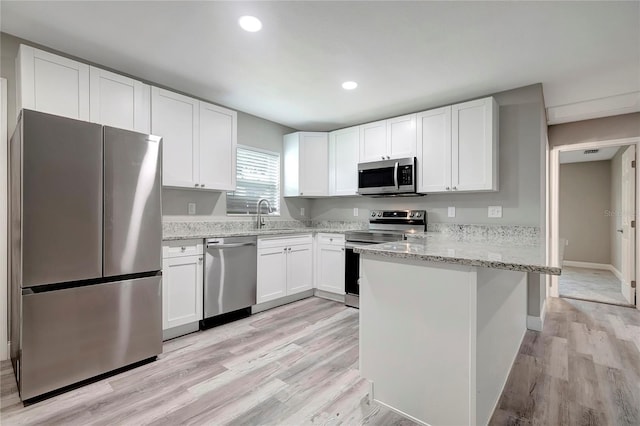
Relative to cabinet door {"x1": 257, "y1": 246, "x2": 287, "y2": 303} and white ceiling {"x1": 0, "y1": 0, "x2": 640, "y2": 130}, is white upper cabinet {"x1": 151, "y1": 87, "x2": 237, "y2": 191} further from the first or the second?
cabinet door {"x1": 257, "y1": 246, "x2": 287, "y2": 303}

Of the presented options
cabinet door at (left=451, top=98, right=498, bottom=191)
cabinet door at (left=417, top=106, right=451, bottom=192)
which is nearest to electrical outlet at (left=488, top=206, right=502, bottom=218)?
cabinet door at (left=451, top=98, right=498, bottom=191)

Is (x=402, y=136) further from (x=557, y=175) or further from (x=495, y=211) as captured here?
(x=557, y=175)

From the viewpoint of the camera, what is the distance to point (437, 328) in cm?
151

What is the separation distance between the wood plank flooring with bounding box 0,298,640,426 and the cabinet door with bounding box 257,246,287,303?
53 cm

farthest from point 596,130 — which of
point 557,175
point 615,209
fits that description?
point 615,209

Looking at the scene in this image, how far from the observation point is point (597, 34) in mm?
2174

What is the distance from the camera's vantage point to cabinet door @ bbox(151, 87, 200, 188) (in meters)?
2.88

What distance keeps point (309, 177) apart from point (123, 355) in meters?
2.96

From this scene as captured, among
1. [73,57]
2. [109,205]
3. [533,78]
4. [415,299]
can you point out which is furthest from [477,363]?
[73,57]

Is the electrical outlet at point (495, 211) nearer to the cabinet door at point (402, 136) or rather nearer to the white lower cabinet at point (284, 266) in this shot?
the cabinet door at point (402, 136)

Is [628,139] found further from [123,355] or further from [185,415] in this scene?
[123,355]

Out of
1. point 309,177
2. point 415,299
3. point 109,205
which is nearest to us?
point 415,299

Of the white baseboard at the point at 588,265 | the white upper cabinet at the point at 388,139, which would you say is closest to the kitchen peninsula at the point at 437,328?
the white upper cabinet at the point at 388,139

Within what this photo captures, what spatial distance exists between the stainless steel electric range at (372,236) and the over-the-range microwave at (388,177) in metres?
0.33
